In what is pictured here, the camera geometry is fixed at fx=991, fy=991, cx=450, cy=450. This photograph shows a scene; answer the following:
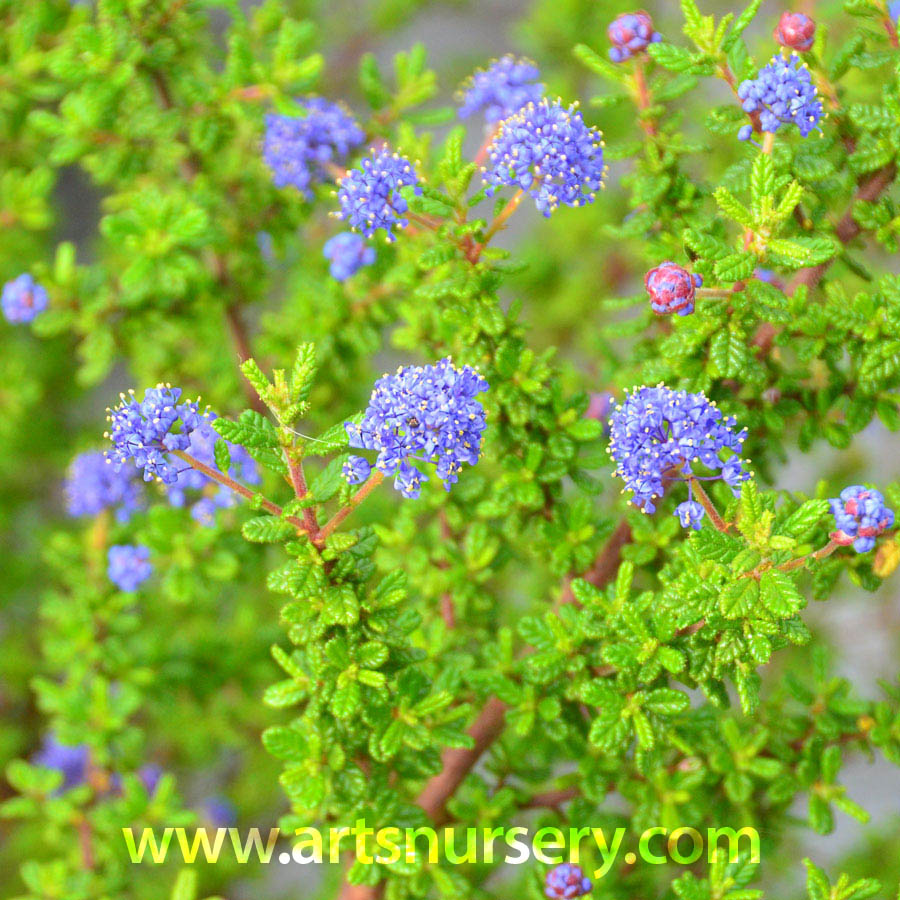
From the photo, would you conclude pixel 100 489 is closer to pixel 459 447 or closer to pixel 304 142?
pixel 304 142

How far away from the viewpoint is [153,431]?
3.46 ft

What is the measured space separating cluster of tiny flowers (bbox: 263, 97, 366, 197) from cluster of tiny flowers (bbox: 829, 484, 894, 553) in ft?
3.01

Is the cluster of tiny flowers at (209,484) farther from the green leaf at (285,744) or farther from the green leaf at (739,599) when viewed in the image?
the green leaf at (739,599)

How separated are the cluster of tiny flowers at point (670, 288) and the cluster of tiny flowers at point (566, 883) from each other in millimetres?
724

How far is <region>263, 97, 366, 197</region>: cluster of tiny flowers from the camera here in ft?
4.96

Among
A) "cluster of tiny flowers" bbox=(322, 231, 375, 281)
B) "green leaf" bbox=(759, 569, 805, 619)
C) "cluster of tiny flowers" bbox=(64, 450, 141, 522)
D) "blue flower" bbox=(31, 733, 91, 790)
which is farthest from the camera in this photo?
"blue flower" bbox=(31, 733, 91, 790)

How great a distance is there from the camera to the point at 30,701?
8.19 ft

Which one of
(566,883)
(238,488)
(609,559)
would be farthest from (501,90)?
(566,883)

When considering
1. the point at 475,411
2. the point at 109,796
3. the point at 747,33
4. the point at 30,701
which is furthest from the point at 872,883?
the point at 747,33

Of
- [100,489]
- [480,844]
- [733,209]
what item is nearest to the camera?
[733,209]

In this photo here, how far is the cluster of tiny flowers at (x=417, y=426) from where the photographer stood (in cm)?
101

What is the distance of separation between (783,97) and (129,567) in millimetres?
1187

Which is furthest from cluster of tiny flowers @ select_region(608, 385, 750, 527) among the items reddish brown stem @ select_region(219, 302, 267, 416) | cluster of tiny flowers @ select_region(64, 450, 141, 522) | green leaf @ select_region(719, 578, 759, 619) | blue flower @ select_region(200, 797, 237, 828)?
blue flower @ select_region(200, 797, 237, 828)

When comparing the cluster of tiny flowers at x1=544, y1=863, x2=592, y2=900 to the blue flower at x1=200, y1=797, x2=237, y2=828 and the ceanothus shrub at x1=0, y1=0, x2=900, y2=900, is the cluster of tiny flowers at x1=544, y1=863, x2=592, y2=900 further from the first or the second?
the blue flower at x1=200, y1=797, x2=237, y2=828
